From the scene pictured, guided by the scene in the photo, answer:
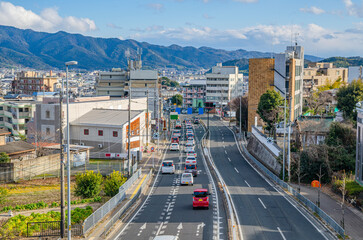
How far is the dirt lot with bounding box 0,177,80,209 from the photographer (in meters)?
30.3

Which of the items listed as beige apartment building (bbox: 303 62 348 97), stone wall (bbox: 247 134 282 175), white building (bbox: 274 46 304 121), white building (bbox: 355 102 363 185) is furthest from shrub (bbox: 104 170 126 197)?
beige apartment building (bbox: 303 62 348 97)

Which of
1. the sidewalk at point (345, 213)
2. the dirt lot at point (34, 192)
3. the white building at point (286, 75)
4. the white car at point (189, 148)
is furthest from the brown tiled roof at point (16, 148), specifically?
the white building at point (286, 75)

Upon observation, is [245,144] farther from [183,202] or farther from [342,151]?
[183,202]

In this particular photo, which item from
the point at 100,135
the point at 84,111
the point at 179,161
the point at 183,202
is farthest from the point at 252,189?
the point at 84,111

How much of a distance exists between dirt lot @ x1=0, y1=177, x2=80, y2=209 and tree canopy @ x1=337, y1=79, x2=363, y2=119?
4158 centimetres

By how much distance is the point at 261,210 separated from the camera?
1109 inches

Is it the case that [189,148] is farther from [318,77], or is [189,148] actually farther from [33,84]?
[33,84]

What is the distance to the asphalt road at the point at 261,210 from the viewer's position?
884 inches

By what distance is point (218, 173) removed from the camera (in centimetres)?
4612

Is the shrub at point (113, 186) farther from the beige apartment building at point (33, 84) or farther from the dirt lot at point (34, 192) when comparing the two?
the beige apartment building at point (33, 84)

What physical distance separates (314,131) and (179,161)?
18.2 meters

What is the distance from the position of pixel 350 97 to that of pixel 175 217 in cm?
4335

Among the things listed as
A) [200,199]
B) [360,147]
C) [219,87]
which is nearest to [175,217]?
[200,199]

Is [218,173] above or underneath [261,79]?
underneath
